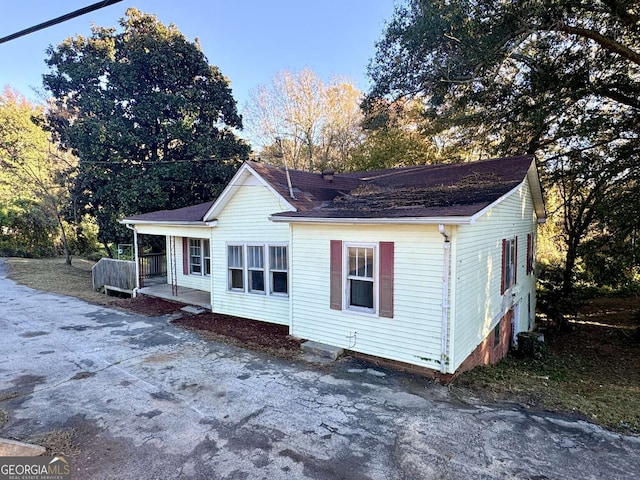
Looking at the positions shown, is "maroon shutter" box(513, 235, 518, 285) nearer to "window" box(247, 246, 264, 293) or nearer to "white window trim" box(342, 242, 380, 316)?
"white window trim" box(342, 242, 380, 316)

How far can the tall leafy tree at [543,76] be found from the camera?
9.80m

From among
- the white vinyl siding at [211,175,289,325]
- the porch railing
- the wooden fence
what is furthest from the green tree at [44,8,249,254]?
the white vinyl siding at [211,175,289,325]

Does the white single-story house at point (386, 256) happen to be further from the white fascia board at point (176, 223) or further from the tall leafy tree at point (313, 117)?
the tall leafy tree at point (313, 117)

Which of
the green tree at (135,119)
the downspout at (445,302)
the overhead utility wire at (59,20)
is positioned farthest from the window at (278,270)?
the green tree at (135,119)

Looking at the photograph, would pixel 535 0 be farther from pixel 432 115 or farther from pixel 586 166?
pixel 586 166

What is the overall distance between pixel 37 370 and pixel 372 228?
7090 millimetres

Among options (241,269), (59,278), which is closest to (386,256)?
(241,269)

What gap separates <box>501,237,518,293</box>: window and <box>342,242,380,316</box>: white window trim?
4.04m

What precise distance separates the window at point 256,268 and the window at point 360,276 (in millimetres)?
3282

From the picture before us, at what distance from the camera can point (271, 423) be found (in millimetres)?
5199

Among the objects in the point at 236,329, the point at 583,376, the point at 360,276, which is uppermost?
the point at 360,276

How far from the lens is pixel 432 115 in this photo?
13539 mm

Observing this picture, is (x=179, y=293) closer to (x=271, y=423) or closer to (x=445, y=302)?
(x=271, y=423)

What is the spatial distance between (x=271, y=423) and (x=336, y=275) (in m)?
3.47
